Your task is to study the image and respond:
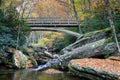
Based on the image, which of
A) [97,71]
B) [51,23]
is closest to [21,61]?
[97,71]

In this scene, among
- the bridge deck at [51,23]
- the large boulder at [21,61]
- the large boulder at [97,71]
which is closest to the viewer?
the large boulder at [97,71]

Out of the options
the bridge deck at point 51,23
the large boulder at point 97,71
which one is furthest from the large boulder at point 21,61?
the bridge deck at point 51,23

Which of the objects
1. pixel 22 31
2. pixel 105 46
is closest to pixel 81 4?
pixel 22 31

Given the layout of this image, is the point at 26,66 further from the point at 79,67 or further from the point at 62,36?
the point at 62,36

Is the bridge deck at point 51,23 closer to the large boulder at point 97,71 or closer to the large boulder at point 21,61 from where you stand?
the large boulder at point 21,61

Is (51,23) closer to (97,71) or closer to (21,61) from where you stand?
(21,61)

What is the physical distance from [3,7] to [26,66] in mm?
5932

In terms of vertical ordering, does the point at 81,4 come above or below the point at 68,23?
above

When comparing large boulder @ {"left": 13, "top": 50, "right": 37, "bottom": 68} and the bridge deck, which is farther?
the bridge deck

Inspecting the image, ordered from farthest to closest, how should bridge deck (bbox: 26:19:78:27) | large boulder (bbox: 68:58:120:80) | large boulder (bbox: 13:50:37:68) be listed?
bridge deck (bbox: 26:19:78:27) → large boulder (bbox: 13:50:37:68) → large boulder (bbox: 68:58:120:80)

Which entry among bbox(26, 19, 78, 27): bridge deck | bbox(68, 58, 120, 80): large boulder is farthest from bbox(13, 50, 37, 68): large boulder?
bbox(26, 19, 78, 27): bridge deck

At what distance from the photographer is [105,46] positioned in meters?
13.4

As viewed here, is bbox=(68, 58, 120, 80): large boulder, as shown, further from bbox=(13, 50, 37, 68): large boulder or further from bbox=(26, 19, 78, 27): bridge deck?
bbox=(26, 19, 78, 27): bridge deck

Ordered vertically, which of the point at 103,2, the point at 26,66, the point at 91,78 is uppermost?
the point at 103,2
